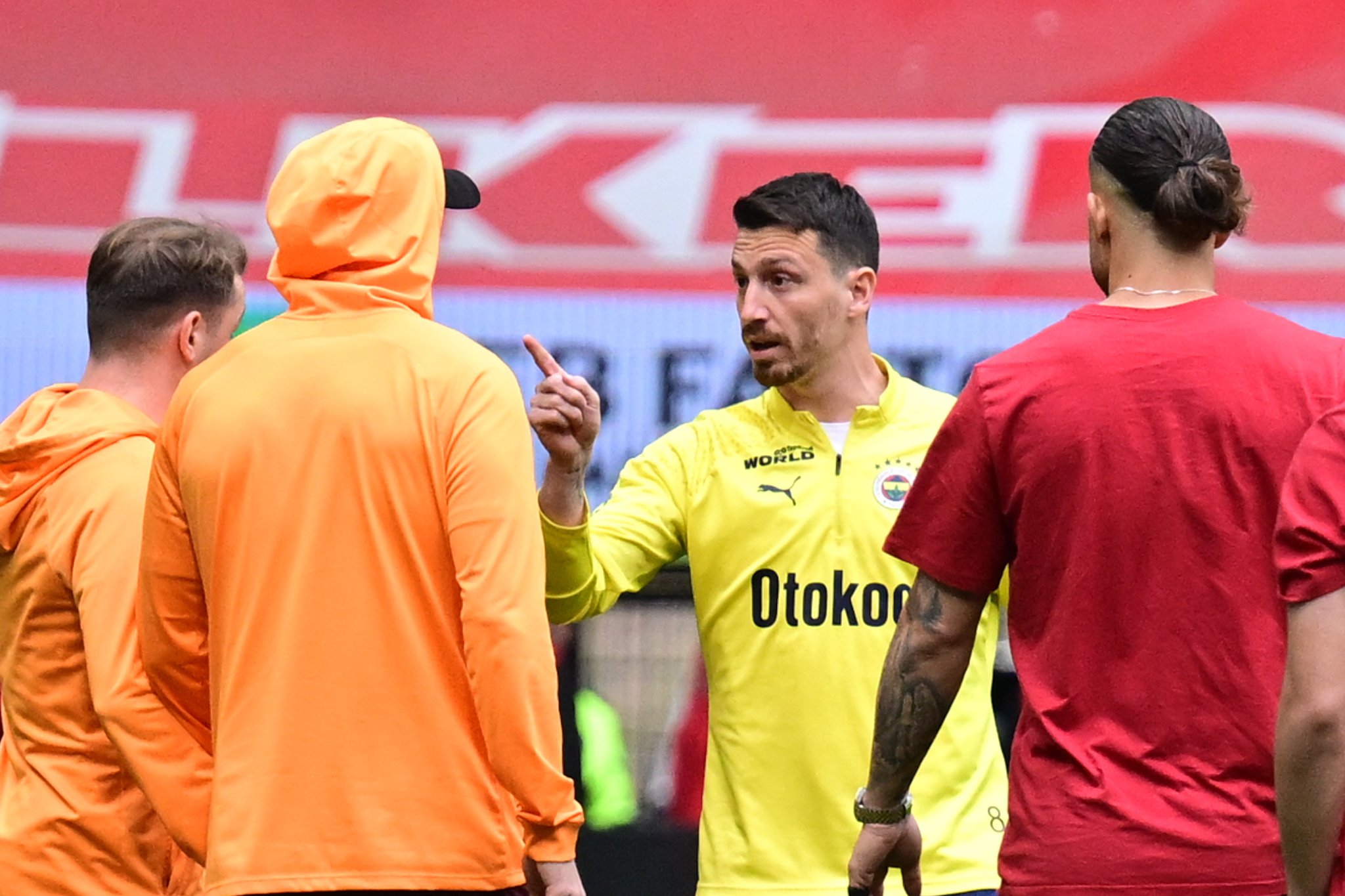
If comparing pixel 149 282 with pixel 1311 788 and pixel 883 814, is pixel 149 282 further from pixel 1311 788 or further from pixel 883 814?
pixel 1311 788

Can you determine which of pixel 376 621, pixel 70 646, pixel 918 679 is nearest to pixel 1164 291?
pixel 918 679

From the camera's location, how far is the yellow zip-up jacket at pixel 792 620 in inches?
128

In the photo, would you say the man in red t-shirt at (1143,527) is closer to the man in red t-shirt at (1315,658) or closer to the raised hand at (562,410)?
the man in red t-shirt at (1315,658)

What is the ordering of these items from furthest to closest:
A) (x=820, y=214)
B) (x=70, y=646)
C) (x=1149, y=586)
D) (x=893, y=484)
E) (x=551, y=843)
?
(x=820, y=214) → (x=893, y=484) → (x=70, y=646) → (x=551, y=843) → (x=1149, y=586)

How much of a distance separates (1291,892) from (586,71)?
2522mm

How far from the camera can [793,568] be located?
3.37m

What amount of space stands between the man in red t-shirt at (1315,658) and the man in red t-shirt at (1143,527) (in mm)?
351

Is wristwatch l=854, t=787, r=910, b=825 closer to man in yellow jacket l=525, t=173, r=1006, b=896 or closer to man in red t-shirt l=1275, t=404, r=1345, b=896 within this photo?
man in yellow jacket l=525, t=173, r=1006, b=896

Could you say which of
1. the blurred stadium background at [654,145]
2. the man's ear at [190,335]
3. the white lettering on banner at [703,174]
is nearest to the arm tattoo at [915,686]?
the man's ear at [190,335]

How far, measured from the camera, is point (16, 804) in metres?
3.13

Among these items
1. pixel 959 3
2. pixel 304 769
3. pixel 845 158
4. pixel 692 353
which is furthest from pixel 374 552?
pixel 959 3

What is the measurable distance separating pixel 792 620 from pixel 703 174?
1.17 m

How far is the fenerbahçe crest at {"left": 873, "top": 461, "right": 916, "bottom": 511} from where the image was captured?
3.42 metres

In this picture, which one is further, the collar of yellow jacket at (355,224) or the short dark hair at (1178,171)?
the collar of yellow jacket at (355,224)
